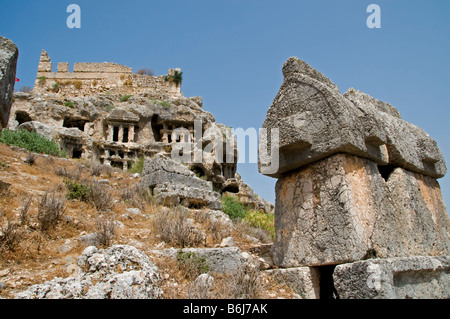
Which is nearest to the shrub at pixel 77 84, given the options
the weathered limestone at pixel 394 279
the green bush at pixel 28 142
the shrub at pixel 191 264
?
the green bush at pixel 28 142

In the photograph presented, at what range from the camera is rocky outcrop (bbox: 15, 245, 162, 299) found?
95.7 inches

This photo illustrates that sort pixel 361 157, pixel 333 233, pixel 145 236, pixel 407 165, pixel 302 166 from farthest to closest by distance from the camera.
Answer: pixel 145 236, pixel 407 165, pixel 302 166, pixel 361 157, pixel 333 233

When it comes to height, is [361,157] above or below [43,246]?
above

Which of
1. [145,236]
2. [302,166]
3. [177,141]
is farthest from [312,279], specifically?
[177,141]

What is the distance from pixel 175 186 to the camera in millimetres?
7902

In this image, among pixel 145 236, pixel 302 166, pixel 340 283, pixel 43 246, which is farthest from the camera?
pixel 145 236

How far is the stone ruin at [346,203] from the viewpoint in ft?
8.92

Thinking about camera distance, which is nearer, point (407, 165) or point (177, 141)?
point (407, 165)

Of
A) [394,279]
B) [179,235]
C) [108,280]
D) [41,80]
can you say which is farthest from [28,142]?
[41,80]

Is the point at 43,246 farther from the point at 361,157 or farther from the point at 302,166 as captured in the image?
the point at 361,157

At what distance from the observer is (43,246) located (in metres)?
4.02

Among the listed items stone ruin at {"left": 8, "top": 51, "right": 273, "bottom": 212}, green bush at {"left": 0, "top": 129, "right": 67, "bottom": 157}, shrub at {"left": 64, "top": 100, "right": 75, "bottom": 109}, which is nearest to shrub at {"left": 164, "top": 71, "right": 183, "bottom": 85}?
stone ruin at {"left": 8, "top": 51, "right": 273, "bottom": 212}

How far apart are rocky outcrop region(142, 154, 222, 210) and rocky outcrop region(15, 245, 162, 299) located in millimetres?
4640

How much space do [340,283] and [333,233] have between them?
0.39 m
